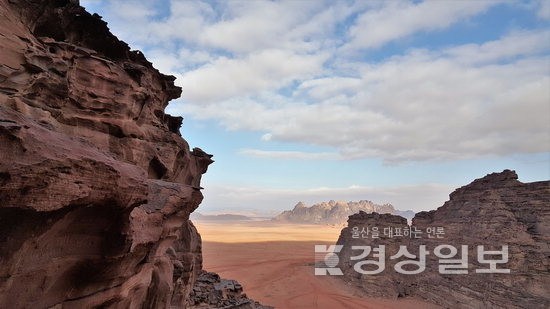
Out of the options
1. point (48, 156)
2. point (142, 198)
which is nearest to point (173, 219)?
point (142, 198)

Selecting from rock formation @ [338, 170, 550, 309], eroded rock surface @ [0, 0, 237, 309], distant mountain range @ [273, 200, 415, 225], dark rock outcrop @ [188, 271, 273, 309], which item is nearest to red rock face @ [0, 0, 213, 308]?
eroded rock surface @ [0, 0, 237, 309]

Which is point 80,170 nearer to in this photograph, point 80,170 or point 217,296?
point 80,170

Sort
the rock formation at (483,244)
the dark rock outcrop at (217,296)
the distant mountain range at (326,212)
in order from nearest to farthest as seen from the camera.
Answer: the dark rock outcrop at (217,296)
the rock formation at (483,244)
the distant mountain range at (326,212)

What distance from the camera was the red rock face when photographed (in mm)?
3340

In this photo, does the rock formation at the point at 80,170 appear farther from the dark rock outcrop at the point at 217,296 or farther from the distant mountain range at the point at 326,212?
the distant mountain range at the point at 326,212

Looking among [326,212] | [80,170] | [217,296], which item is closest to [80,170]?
[80,170]

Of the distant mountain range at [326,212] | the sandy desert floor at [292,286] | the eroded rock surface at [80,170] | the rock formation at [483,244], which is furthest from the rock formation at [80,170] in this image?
the distant mountain range at [326,212]

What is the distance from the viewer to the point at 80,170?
3.71 meters

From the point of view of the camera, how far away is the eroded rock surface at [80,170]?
11.0ft

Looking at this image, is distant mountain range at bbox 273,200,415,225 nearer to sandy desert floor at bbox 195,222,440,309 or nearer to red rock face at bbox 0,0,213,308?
sandy desert floor at bbox 195,222,440,309

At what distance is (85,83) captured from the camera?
780 centimetres

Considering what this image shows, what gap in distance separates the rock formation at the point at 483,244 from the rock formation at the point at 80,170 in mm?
15550

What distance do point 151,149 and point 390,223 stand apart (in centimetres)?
2025

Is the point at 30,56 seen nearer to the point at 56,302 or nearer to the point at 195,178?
the point at 56,302
